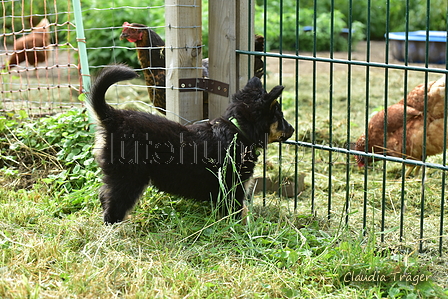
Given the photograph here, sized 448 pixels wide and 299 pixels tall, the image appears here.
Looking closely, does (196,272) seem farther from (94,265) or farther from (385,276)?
(385,276)

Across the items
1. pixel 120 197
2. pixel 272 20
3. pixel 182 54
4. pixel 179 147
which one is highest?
pixel 272 20

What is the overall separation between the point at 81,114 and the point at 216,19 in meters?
2.00

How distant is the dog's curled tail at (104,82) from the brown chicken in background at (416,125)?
2.67m

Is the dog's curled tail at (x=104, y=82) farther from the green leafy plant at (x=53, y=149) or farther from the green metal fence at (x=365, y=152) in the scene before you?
the green leafy plant at (x=53, y=149)

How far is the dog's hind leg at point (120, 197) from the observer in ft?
13.0

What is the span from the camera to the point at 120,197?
13.0 feet

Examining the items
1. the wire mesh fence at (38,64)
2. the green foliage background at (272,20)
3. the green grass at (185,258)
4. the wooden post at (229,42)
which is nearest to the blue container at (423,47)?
the green foliage background at (272,20)

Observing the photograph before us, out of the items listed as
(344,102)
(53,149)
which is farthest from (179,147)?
(344,102)

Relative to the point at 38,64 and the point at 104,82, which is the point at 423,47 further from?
the point at 104,82

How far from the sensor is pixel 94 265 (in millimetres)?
3354

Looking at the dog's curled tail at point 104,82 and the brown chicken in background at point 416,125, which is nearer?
the dog's curled tail at point 104,82

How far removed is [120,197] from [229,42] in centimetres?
158

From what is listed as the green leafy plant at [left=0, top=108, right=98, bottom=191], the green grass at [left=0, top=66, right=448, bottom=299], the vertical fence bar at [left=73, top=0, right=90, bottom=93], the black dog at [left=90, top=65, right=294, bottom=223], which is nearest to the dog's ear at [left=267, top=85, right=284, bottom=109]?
the black dog at [left=90, top=65, right=294, bottom=223]

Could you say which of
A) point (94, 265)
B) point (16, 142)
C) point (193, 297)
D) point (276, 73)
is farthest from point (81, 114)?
point (276, 73)
